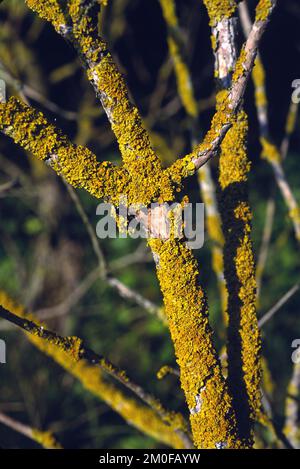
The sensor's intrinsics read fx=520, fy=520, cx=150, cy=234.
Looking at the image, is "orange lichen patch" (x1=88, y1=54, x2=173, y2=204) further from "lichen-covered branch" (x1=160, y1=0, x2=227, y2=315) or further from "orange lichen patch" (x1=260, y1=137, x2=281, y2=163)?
"orange lichen patch" (x1=260, y1=137, x2=281, y2=163)

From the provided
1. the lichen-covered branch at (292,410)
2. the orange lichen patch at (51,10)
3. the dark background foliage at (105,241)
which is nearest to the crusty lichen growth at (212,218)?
the lichen-covered branch at (292,410)

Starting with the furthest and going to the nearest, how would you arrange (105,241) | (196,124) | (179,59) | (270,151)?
(105,241) → (179,59) → (196,124) → (270,151)

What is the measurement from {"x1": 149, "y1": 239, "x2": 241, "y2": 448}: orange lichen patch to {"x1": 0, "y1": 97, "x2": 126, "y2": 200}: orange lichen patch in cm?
16

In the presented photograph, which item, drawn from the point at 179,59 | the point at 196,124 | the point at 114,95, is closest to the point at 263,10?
the point at 114,95

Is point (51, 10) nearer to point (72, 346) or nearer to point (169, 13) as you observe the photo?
point (72, 346)

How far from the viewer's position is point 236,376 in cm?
132

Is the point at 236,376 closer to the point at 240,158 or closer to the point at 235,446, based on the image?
the point at 235,446

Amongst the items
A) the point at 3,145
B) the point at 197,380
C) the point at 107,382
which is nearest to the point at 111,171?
the point at 197,380

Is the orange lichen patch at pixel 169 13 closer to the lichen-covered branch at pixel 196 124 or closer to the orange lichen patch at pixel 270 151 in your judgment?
the lichen-covered branch at pixel 196 124

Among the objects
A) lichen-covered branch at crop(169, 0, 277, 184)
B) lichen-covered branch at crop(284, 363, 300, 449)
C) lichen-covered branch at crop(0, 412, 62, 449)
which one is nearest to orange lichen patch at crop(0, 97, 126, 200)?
lichen-covered branch at crop(169, 0, 277, 184)

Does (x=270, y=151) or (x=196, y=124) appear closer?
(x=270, y=151)

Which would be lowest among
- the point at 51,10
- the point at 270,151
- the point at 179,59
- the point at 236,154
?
the point at 236,154

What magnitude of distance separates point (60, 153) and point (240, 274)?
1.74 feet

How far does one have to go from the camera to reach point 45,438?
165 cm
